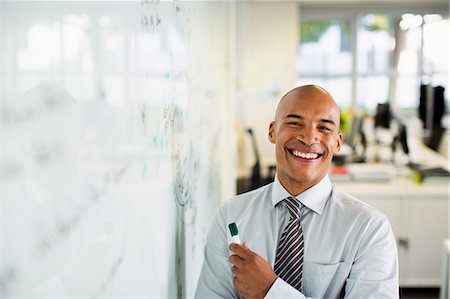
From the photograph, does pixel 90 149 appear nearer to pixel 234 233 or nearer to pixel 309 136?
pixel 234 233

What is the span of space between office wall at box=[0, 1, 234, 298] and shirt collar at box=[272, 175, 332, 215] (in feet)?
0.84

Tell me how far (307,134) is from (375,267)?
0.32m

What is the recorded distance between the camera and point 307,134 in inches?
50.2

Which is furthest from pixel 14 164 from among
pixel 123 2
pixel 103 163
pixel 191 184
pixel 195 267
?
pixel 195 267

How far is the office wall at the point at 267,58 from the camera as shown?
788cm

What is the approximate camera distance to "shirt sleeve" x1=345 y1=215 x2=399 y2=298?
120 cm

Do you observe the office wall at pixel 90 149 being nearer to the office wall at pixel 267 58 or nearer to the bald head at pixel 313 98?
the bald head at pixel 313 98

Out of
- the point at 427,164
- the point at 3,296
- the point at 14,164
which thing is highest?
the point at 14,164

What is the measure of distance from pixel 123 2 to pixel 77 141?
0.30 metres

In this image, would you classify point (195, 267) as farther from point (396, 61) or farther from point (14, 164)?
point (396, 61)

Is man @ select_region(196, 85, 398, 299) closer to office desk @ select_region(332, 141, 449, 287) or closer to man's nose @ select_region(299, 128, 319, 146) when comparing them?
man's nose @ select_region(299, 128, 319, 146)

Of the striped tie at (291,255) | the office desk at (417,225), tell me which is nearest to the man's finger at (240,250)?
the striped tie at (291,255)

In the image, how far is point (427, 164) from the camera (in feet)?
16.6

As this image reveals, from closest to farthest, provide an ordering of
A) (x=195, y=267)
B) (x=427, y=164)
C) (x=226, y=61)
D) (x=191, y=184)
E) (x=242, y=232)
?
1. (x=242, y=232)
2. (x=191, y=184)
3. (x=195, y=267)
4. (x=226, y=61)
5. (x=427, y=164)
